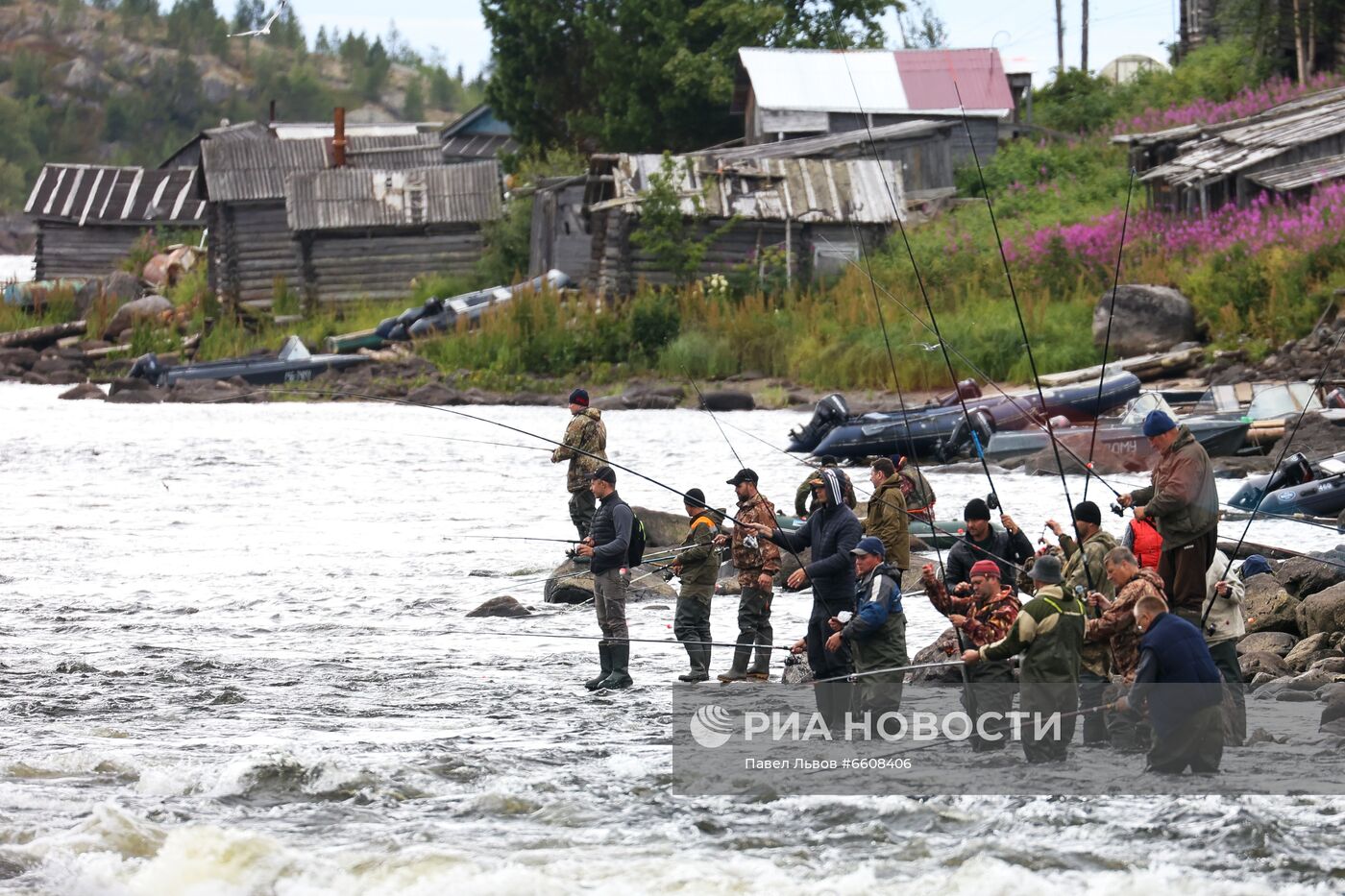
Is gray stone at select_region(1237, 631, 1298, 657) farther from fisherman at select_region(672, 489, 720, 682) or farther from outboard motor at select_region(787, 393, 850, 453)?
outboard motor at select_region(787, 393, 850, 453)

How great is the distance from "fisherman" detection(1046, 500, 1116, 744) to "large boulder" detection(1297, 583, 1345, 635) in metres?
1.64

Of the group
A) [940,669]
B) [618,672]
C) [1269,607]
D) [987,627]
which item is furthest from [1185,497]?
[618,672]

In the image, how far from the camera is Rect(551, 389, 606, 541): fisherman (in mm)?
14492

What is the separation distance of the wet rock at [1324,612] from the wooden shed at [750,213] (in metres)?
22.3

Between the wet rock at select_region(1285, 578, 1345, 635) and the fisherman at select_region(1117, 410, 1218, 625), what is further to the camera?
the wet rock at select_region(1285, 578, 1345, 635)

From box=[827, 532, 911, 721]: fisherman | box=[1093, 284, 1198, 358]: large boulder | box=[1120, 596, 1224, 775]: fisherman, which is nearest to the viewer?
box=[1120, 596, 1224, 775]: fisherman

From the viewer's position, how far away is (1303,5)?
38000 mm

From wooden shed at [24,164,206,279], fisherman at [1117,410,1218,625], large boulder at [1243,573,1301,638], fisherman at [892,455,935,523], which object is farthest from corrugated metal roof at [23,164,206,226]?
fisherman at [1117,410,1218,625]

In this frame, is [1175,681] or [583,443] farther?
[583,443]

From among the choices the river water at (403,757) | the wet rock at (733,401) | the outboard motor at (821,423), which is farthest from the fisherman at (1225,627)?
the wet rock at (733,401)

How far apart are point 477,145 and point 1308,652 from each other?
45.7 meters

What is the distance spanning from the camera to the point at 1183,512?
9555 mm

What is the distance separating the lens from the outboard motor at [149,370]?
34.4m

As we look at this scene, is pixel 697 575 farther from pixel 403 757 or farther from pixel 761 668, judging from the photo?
pixel 403 757
